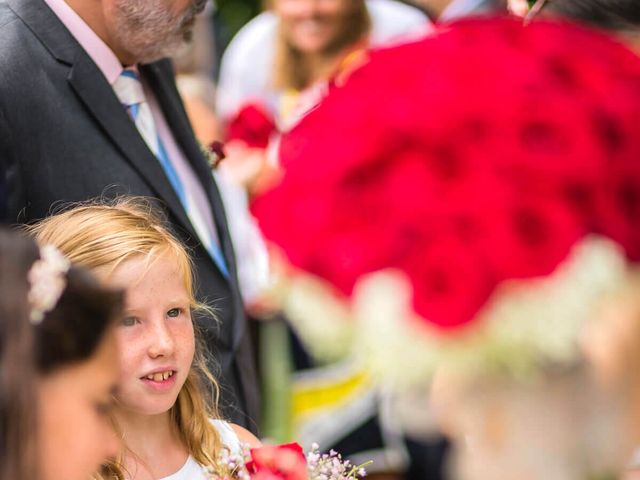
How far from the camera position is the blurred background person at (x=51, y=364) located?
160 centimetres

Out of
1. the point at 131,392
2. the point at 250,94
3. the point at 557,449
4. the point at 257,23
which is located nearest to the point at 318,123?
the point at 557,449

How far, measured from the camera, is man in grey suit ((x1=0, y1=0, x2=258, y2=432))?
9.76ft

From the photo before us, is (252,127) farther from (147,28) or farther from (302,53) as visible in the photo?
(147,28)

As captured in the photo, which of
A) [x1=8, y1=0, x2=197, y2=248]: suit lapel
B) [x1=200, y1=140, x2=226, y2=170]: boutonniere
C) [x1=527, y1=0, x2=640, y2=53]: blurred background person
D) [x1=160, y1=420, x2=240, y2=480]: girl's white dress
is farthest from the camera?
[x1=200, y1=140, x2=226, y2=170]: boutonniere

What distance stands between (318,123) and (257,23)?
15.4 feet

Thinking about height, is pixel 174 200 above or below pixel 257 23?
above

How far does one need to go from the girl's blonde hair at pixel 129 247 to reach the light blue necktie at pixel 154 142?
39 centimetres

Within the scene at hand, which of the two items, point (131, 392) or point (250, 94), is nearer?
point (131, 392)

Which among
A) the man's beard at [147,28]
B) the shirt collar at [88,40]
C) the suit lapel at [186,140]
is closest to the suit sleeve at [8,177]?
the shirt collar at [88,40]

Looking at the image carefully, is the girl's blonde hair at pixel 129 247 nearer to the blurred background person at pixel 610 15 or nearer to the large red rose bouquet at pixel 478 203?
the blurred background person at pixel 610 15

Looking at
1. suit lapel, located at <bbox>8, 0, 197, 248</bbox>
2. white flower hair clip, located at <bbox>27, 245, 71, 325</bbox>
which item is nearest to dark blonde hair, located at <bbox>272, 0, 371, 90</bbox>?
suit lapel, located at <bbox>8, 0, 197, 248</bbox>

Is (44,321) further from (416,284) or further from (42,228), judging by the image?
(42,228)

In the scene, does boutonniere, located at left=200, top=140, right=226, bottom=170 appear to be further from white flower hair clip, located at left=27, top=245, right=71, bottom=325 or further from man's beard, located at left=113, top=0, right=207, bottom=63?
white flower hair clip, located at left=27, top=245, right=71, bottom=325

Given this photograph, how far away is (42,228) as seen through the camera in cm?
277
